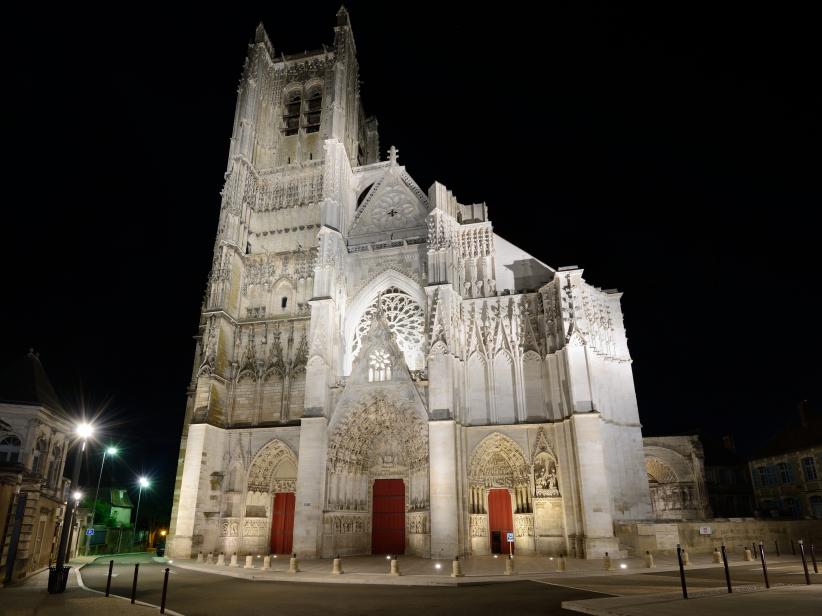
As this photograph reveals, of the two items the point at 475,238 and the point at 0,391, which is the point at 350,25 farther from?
the point at 0,391

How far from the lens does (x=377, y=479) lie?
2052 cm

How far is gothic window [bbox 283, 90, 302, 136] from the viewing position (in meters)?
29.3

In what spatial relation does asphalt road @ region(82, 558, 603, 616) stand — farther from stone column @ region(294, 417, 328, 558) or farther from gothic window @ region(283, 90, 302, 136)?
gothic window @ region(283, 90, 302, 136)

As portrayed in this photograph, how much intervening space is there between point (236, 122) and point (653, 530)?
84.9 ft

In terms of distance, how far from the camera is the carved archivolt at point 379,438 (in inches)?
764

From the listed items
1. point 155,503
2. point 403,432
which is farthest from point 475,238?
point 155,503

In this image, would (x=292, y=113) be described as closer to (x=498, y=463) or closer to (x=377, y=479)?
(x=377, y=479)

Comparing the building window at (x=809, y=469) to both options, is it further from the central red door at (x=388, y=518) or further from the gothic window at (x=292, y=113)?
the gothic window at (x=292, y=113)

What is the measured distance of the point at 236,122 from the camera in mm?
27125

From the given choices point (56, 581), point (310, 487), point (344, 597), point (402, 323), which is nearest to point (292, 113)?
point (402, 323)

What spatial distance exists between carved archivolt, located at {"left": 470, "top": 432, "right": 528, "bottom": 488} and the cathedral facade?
2.1 inches

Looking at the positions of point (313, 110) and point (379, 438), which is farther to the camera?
point (313, 110)

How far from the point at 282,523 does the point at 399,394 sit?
289 inches

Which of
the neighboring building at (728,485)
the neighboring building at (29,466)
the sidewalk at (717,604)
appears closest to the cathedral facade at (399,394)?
the neighboring building at (29,466)
